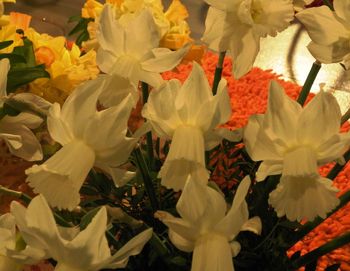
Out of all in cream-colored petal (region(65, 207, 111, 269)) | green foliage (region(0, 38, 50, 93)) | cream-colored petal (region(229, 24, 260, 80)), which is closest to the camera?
cream-colored petal (region(65, 207, 111, 269))

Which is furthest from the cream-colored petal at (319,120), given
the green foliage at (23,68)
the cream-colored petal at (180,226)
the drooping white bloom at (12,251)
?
the green foliage at (23,68)

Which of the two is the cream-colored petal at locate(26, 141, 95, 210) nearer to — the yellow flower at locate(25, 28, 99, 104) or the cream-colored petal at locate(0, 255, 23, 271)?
the cream-colored petal at locate(0, 255, 23, 271)

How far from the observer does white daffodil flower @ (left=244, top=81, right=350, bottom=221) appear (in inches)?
14.7

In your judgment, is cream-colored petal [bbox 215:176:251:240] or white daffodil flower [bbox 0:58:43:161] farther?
white daffodil flower [bbox 0:58:43:161]

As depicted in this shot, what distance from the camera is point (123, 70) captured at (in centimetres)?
43

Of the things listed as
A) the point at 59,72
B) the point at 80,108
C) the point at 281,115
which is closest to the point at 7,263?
the point at 80,108

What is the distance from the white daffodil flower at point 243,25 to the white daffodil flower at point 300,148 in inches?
2.8

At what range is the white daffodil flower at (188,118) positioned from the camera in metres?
0.39

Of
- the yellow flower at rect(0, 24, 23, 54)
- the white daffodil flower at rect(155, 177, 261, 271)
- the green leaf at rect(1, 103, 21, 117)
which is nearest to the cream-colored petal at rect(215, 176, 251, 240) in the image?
the white daffodil flower at rect(155, 177, 261, 271)

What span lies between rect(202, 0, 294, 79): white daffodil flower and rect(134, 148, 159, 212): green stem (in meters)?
0.11

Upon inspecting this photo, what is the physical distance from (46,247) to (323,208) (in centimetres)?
19

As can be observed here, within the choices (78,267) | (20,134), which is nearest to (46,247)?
(78,267)

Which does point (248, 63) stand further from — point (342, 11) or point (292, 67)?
point (292, 67)

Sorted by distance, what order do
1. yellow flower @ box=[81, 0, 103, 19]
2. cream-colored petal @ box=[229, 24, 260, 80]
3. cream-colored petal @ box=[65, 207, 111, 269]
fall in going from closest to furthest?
cream-colored petal @ box=[65, 207, 111, 269]
cream-colored petal @ box=[229, 24, 260, 80]
yellow flower @ box=[81, 0, 103, 19]
